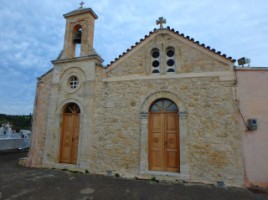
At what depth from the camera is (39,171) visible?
7398 mm

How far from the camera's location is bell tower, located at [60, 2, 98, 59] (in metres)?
8.63

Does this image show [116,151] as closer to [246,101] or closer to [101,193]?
[101,193]

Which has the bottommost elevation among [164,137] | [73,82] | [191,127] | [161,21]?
[164,137]

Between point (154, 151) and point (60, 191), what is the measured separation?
328 centimetres

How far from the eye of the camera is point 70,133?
321 inches

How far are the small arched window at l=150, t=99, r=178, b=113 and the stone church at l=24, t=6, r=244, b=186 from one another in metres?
0.04

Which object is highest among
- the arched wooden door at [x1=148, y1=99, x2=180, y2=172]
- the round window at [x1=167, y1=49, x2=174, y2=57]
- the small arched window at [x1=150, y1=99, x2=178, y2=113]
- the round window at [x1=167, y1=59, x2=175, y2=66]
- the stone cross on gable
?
the stone cross on gable

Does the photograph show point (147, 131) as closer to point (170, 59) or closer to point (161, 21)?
point (170, 59)

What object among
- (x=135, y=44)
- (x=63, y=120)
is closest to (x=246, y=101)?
(x=135, y=44)

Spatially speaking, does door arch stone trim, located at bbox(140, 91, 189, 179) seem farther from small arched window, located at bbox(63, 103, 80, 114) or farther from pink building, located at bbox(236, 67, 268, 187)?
small arched window, located at bbox(63, 103, 80, 114)

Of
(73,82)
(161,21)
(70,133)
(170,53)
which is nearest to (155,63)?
(170,53)

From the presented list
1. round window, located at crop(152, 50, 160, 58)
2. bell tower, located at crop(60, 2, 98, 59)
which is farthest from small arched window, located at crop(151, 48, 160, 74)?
bell tower, located at crop(60, 2, 98, 59)

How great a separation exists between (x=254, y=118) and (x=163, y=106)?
9.75 feet

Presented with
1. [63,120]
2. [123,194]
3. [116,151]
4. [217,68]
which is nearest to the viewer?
[123,194]
